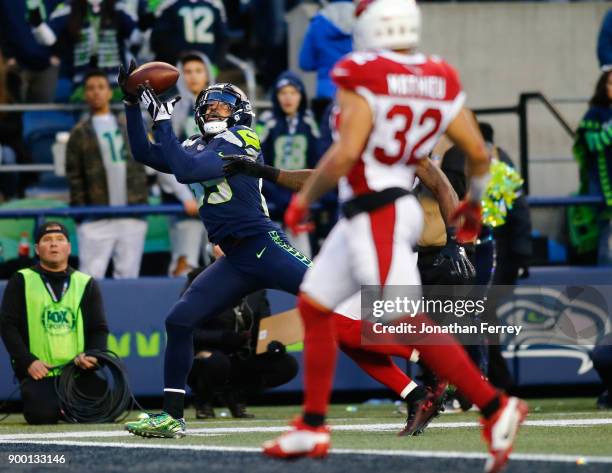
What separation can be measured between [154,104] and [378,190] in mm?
2316

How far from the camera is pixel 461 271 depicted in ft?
26.7

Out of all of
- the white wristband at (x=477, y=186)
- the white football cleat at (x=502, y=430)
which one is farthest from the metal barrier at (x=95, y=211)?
the white football cleat at (x=502, y=430)

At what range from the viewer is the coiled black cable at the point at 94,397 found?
10422 millimetres

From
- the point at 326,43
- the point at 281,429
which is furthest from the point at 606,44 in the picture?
the point at 281,429

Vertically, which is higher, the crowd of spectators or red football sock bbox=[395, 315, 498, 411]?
the crowd of spectators

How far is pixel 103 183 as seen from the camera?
12219mm

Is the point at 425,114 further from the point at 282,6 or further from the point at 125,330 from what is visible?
the point at 282,6

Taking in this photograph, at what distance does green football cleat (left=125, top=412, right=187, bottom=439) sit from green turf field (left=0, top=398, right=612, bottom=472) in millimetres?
67

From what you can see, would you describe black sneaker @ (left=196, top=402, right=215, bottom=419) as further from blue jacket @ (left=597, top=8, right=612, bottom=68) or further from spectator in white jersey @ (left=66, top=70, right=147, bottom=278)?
blue jacket @ (left=597, top=8, right=612, bottom=68)

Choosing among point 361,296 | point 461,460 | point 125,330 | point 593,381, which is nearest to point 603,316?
point 593,381

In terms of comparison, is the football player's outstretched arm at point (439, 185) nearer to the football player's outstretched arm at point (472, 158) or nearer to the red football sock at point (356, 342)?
the red football sock at point (356, 342)

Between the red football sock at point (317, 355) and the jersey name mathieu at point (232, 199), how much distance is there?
2082mm

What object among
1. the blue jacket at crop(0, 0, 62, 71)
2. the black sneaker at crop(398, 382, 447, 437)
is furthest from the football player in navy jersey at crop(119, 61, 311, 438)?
the blue jacket at crop(0, 0, 62, 71)

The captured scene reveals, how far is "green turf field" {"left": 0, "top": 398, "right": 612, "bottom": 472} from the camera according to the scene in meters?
6.61
